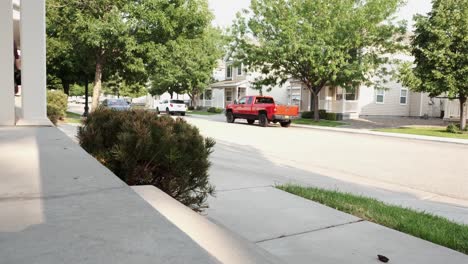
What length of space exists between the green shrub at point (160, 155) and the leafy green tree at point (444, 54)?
67.0 feet

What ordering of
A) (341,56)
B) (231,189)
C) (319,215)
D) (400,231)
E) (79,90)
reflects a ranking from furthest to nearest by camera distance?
(79,90) < (341,56) < (231,189) < (319,215) < (400,231)

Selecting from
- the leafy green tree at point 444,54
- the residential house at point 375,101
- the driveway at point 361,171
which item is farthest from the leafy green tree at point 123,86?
the leafy green tree at point 444,54

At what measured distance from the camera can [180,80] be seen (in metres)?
45.1

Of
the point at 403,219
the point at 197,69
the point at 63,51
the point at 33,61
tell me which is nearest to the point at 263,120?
the point at 63,51

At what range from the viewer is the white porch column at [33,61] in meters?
7.90

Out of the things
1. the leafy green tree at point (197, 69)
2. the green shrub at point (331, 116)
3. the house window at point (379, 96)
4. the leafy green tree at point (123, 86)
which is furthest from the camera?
the leafy green tree at point (197, 69)

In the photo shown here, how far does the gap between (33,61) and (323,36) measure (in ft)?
65.7

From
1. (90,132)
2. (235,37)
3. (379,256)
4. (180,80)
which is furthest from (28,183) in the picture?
(180,80)

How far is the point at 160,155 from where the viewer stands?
4.11m

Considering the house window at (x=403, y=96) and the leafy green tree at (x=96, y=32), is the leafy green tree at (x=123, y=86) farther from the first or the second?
the house window at (x=403, y=96)

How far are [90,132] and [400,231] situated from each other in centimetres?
393

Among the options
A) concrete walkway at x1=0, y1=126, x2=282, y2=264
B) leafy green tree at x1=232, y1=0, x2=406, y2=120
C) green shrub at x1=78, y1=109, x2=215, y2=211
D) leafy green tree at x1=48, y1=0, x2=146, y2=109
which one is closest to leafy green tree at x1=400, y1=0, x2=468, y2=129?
leafy green tree at x1=232, y1=0, x2=406, y2=120

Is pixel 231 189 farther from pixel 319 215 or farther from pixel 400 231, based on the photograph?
pixel 400 231

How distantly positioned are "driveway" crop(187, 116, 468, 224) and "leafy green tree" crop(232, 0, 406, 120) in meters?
12.2
